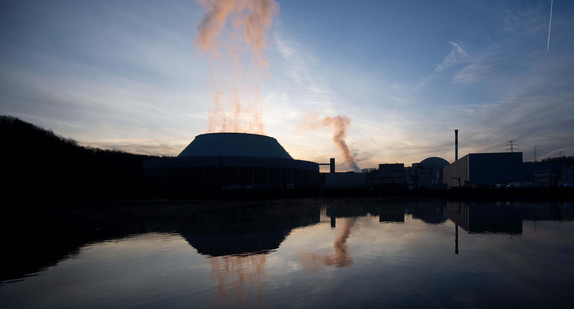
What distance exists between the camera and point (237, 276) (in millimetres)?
9508

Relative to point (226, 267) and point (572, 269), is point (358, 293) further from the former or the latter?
point (572, 269)

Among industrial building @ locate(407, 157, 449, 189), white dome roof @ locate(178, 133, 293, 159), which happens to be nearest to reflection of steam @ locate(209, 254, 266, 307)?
white dome roof @ locate(178, 133, 293, 159)

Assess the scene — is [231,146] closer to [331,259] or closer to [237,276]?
[331,259]

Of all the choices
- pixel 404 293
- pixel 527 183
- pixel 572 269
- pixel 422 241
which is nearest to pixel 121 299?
pixel 404 293

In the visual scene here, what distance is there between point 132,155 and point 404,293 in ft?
520

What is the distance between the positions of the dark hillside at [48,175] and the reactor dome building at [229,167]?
10704mm

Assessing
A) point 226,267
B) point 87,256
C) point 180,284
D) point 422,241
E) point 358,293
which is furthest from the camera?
point 422,241

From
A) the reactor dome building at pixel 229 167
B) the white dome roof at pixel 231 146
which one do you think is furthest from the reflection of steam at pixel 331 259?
the white dome roof at pixel 231 146

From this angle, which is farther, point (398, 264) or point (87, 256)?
point (87, 256)

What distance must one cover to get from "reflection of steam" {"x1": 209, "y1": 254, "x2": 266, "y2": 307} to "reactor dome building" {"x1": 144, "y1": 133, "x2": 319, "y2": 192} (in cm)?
5892

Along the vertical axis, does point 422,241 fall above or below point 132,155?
below

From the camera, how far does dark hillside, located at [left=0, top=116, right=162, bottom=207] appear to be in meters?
45.4

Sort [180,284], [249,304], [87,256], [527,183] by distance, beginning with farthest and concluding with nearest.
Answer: [527,183], [87,256], [180,284], [249,304]

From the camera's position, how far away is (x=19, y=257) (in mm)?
12789
